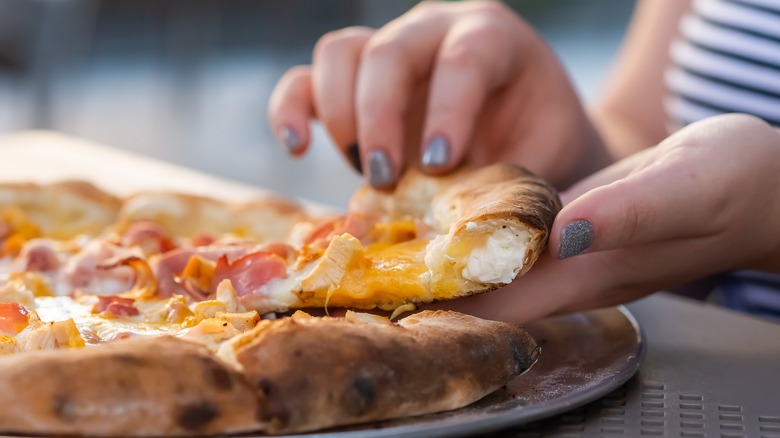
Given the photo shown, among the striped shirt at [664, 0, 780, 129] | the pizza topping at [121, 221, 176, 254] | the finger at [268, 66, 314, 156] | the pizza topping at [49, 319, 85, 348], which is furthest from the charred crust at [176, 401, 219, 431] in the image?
the striped shirt at [664, 0, 780, 129]

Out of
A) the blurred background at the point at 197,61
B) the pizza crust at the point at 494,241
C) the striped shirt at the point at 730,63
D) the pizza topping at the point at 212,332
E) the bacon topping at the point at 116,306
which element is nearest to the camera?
the pizza topping at the point at 212,332

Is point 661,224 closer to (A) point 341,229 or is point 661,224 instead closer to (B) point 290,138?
(A) point 341,229

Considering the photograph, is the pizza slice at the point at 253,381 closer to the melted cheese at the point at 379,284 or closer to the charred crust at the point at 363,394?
the charred crust at the point at 363,394

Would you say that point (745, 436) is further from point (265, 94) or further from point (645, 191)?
point (265, 94)

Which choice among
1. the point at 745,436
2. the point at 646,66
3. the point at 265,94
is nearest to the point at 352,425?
the point at 745,436

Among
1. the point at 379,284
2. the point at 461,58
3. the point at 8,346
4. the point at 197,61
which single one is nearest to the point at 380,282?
the point at 379,284

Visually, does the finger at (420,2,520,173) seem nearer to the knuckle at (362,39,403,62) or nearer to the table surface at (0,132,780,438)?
the knuckle at (362,39,403,62)

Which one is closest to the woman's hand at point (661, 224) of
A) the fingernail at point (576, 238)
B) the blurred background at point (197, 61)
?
the fingernail at point (576, 238)
